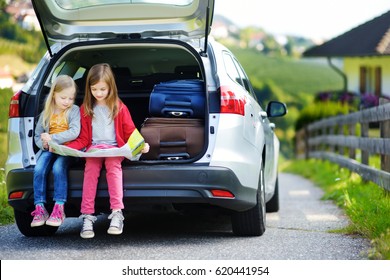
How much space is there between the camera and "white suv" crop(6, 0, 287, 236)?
677cm

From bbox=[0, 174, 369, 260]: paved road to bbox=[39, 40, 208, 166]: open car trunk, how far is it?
0.67m

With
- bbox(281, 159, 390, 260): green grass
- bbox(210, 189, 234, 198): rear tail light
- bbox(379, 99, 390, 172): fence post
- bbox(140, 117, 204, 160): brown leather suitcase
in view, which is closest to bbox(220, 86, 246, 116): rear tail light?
bbox(140, 117, 204, 160): brown leather suitcase

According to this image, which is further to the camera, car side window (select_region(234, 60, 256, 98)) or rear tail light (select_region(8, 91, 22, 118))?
car side window (select_region(234, 60, 256, 98))

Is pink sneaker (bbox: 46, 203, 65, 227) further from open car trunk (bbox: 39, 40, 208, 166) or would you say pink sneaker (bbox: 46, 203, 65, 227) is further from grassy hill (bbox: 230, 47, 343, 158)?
grassy hill (bbox: 230, 47, 343, 158)

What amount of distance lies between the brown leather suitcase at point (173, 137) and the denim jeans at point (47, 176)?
0.66m

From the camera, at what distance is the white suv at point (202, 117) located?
22.2 feet

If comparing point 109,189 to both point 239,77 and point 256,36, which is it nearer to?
point 239,77

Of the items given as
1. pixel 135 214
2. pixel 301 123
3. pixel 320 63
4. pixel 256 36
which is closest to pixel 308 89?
pixel 320 63

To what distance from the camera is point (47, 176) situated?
6.88 metres

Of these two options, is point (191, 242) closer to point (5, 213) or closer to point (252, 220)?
point (252, 220)

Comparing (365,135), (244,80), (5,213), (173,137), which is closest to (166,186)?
(173,137)

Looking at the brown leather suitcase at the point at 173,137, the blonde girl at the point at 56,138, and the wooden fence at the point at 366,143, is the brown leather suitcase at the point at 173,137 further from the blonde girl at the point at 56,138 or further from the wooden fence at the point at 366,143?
the wooden fence at the point at 366,143

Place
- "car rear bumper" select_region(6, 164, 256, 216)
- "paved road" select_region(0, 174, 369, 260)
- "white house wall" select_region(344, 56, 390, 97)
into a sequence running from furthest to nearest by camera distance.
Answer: "white house wall" select_region(344, 56, 390, 97) < "car rear bumper" select_region(6, 164, 256, 216) < "paved road" select_region(0, 174, 369, 260)

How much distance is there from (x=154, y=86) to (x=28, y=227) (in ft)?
5.05
